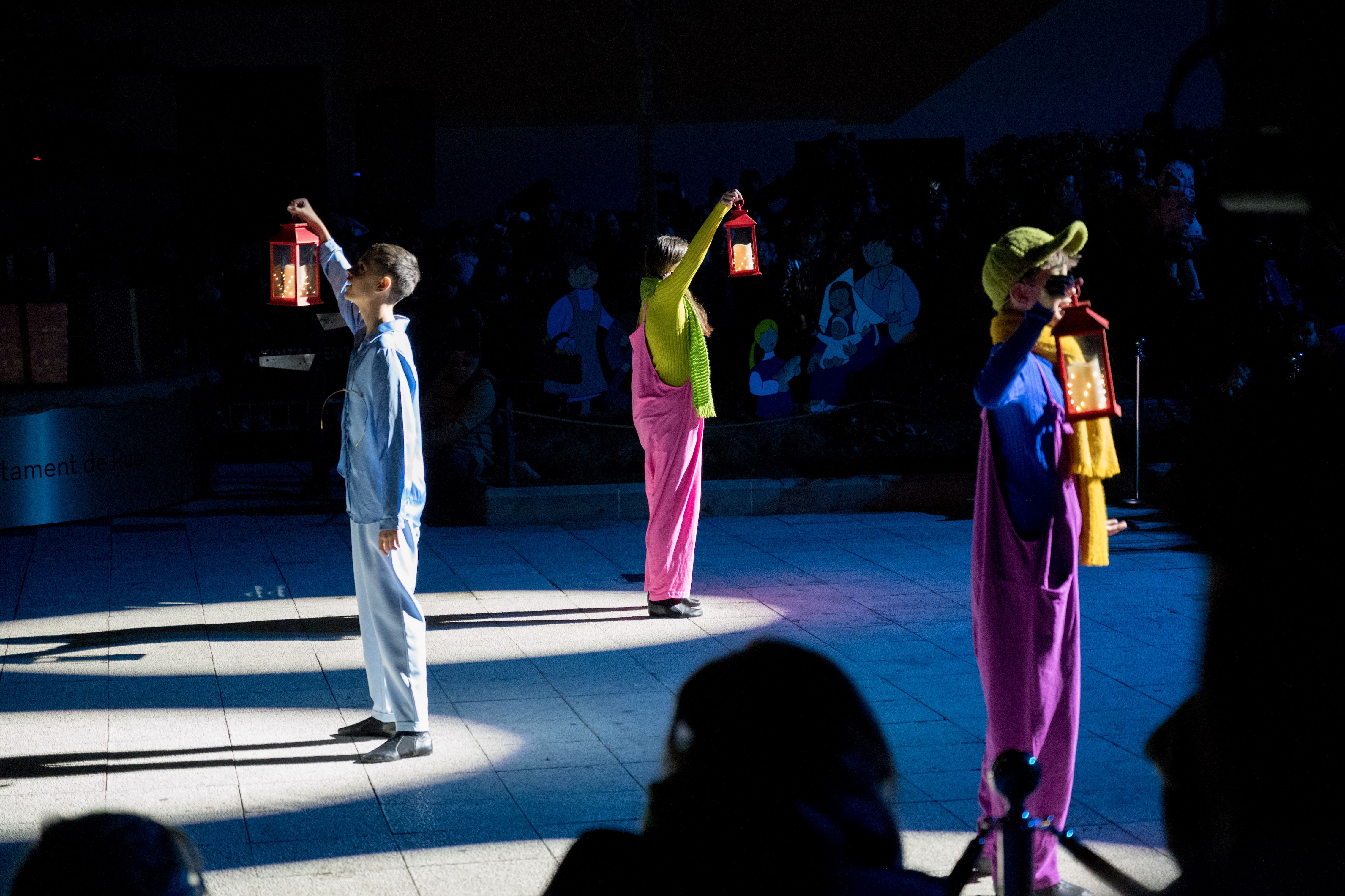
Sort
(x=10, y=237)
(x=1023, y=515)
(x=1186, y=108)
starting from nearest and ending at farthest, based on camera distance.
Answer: (x=1023, y=515), (x=10, y=237), (x=1186, y=108)

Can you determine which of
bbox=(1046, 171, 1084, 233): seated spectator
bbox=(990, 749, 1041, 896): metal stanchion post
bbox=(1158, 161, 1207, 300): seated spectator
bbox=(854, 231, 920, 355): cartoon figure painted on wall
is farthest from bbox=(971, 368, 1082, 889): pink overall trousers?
bbox=(1158, 161, 1207, 300): seated spectator

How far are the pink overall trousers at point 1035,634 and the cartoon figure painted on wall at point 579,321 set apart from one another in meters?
9.34

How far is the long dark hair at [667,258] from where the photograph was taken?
8242 millimetres

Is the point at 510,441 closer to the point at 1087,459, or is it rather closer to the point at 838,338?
the point at 838,338

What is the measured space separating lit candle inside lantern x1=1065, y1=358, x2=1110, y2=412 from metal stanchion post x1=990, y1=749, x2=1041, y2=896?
2.16m

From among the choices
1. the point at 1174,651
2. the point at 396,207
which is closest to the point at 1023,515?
the point at 1174,651

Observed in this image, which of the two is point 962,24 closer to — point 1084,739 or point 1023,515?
point 1084,739

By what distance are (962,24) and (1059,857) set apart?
16115mm

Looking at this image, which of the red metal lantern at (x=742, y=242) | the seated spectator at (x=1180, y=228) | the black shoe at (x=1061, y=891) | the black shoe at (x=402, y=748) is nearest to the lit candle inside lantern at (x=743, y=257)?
the red metal lantern at (x=742, y=242)

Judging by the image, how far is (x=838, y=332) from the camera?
13672mm

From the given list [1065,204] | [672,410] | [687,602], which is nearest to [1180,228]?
[1065,204]

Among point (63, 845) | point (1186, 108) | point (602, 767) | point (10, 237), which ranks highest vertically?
point (1186, 108)

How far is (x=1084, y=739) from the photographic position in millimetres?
6027

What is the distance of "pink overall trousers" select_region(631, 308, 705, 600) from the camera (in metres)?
8.33
